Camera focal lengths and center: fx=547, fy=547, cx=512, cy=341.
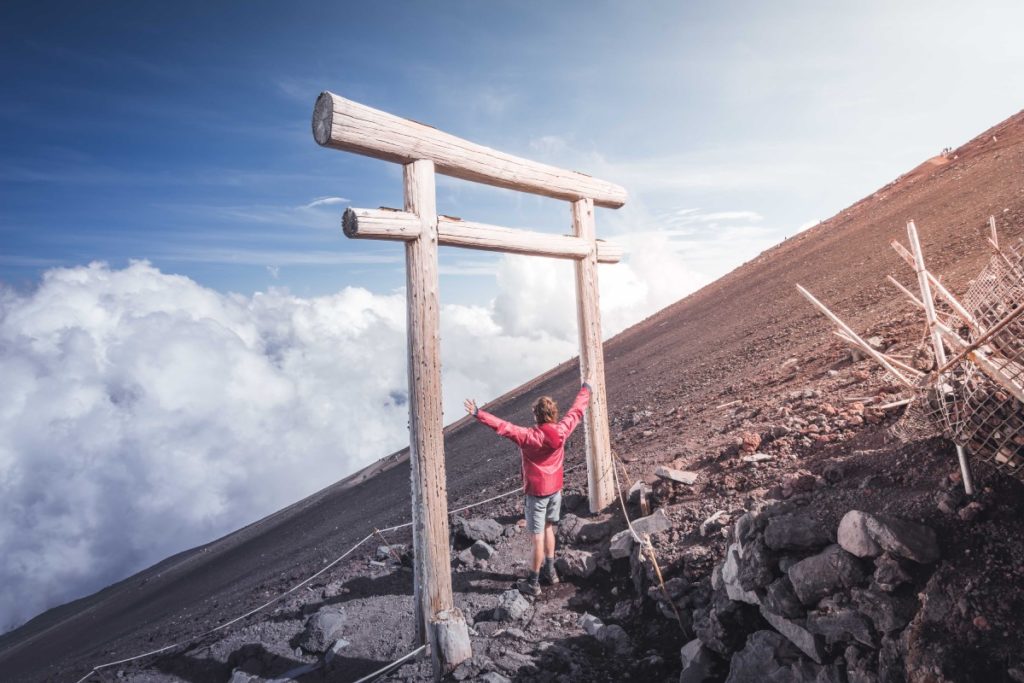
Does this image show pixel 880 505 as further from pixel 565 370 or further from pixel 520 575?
pixel 565 370

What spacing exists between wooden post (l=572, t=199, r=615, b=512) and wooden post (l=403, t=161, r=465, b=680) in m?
2.09

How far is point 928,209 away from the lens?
1467 cm

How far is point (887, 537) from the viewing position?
288 cm

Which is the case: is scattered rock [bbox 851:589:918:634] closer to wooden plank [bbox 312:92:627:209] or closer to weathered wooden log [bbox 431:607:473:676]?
weathered wooden log [bbox 431:607:473:676]

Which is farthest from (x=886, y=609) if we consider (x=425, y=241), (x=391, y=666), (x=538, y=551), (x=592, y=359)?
(x=425, y=241)

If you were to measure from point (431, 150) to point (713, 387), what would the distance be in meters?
6.88

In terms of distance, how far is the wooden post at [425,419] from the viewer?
4.34m

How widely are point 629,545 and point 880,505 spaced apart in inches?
82.7

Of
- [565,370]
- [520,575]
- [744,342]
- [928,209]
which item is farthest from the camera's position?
[565,370]

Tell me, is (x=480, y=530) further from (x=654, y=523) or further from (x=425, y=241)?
(x=425, y=241)

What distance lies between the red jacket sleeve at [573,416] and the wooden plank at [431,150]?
215 cm

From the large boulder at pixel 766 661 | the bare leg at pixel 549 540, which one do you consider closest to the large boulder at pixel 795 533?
the large boulder at pixel 766 661

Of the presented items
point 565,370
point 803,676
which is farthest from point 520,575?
point 565,370

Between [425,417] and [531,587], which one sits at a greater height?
[425,417]
